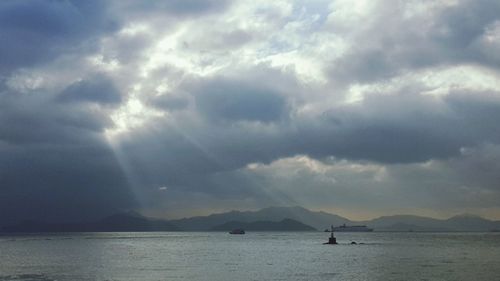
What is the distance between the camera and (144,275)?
95250 mm

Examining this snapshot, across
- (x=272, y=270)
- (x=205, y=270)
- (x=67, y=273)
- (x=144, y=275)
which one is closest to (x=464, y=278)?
(x=272, y=270)

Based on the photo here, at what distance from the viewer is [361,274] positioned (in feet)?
322

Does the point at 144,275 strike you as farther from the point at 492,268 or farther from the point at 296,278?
the point at 492,268

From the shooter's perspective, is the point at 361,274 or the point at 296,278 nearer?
the point at 296,278

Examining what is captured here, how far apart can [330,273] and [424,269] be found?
72.5 feet

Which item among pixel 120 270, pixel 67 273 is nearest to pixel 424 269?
pixel 120 270

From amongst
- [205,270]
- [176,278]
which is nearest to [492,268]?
[205,270]

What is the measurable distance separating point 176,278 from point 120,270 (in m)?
21.7

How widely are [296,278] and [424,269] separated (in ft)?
107

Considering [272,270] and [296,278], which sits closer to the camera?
[296,278]

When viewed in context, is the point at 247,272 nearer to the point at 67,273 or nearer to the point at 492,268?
the point at 67,273

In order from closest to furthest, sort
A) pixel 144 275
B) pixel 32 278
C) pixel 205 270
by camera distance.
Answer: pixel 32 278 < pixel 144 275 < pixel 205 270

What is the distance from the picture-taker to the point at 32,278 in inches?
3386

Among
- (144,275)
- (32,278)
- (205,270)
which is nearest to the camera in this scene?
(32,278)
